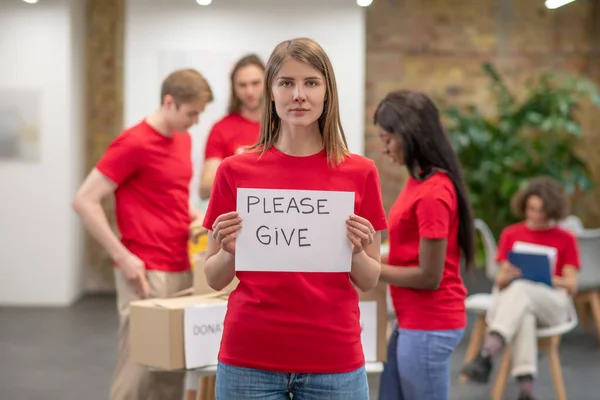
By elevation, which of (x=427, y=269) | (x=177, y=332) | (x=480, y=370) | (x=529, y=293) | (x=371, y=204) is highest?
(x=371, y=204)

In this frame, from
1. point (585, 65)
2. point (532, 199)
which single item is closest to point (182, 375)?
point (532, 199)

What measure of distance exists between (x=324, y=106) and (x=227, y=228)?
37 centimetres

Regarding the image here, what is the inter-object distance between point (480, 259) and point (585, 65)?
225 cm

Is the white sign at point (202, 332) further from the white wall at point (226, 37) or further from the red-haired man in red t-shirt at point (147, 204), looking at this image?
the white wall at point (226, 37)

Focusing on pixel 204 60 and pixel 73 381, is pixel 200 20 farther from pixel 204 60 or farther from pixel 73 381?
pixel 73 381

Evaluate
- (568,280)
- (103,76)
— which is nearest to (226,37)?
(103,76)

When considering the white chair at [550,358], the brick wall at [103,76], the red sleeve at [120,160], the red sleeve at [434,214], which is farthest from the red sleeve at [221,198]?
the brick wall at [103,76]

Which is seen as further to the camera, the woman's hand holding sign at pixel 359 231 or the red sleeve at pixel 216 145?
the red sleeve at pixel 216 145

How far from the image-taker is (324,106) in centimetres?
205

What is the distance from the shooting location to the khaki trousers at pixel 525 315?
4.60m

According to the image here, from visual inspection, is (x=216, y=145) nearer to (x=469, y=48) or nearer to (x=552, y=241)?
(x=552, y=241)

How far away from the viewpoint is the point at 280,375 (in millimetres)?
1954

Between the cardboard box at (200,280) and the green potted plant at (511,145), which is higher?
the green potted plant at (511,145)

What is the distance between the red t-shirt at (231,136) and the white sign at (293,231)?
1955mm
